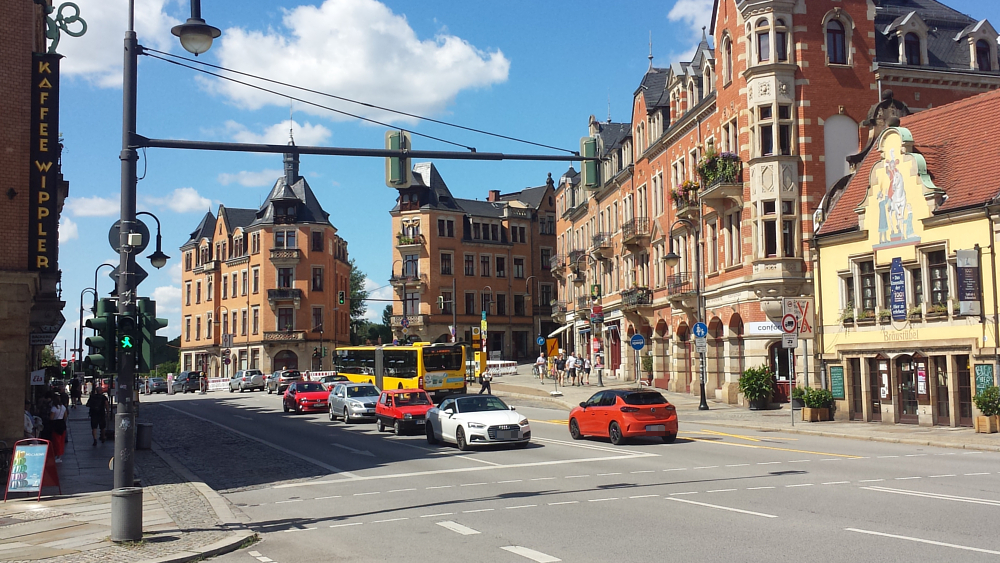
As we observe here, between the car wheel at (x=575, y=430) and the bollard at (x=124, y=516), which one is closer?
the bollard at (x=124, y=516)

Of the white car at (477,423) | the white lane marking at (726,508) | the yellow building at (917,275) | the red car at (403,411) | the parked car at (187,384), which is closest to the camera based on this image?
the white lane marking at (726,508)

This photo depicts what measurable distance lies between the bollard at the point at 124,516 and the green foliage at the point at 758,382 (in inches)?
1051

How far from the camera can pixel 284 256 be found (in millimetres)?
89562

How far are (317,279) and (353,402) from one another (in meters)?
57.8

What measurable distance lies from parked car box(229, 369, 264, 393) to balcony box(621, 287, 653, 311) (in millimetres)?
35353

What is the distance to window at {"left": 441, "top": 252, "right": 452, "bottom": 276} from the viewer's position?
295ft

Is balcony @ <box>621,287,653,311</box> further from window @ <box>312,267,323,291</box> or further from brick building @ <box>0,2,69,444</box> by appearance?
window @ <box>312,267,323,291</box>

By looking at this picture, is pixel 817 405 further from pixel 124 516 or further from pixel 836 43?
pixel 124 516

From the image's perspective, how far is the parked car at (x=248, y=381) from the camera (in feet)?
240

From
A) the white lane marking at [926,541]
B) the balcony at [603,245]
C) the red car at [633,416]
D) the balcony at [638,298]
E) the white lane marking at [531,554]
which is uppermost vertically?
the balcony at [603,245]

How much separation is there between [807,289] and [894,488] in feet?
71.3

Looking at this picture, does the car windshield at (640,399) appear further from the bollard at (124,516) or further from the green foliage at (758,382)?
the bollard at (124,516)

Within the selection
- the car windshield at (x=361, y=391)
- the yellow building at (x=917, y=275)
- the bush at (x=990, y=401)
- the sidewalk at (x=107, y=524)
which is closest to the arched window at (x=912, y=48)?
the yellow building at (x=917, y=275)

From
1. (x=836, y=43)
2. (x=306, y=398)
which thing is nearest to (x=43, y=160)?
(x=306, y=398)
